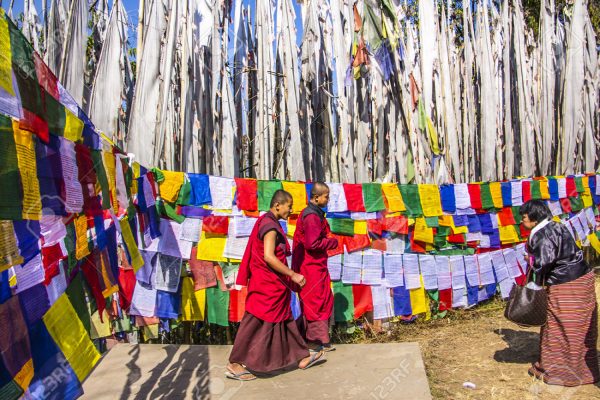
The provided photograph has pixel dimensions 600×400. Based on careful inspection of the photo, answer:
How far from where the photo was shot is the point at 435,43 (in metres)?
6.30

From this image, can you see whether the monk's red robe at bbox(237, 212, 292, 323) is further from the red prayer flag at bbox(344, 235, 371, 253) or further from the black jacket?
the black jacket

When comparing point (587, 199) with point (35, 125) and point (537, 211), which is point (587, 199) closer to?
point (537, 211)

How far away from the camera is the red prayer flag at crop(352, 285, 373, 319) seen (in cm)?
562

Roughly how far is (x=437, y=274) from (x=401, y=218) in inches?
32.3

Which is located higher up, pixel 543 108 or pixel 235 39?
pixel 235 39

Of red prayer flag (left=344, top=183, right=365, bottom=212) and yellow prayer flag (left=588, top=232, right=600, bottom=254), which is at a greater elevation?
red prayer flag (left=344, top=183, right=365, bottom=212)

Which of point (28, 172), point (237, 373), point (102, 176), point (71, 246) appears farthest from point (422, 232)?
point (28, 172)

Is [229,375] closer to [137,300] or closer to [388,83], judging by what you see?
[137,300]

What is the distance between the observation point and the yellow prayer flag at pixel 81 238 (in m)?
2.40

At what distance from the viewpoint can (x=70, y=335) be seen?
2102 mm

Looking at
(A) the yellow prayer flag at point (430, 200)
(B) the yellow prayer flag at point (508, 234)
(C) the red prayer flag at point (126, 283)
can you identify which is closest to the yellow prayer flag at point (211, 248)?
(C) the red prayer flag at point (126, 283)

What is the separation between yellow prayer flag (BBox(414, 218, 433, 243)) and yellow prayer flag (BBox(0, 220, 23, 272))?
4.77m

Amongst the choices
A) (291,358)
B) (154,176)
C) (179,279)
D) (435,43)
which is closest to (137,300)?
(179,279)

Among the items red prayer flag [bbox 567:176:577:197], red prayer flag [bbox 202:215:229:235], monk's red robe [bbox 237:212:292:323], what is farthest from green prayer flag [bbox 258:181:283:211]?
red prayer flag [bbox 567:176:577:197]
